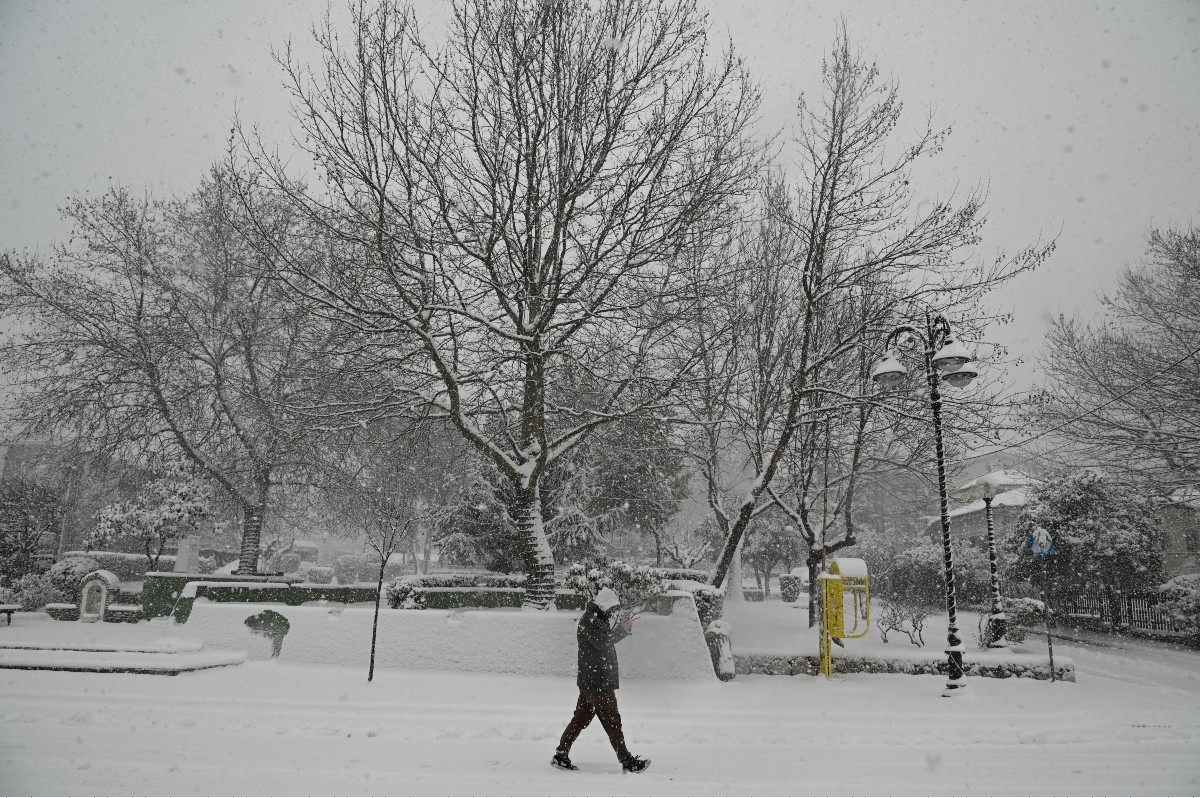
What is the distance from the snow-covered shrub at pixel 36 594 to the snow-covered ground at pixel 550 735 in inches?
467

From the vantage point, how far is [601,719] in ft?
18.8

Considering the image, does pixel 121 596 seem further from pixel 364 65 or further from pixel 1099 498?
pixel 1099 498

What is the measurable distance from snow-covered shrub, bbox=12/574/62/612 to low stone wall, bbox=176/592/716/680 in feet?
37.2

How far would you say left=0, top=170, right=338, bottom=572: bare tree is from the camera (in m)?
18.7

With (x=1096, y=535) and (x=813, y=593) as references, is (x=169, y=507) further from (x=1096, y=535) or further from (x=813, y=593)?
(x=1096, y=535)

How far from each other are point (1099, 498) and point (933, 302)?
1103 cm

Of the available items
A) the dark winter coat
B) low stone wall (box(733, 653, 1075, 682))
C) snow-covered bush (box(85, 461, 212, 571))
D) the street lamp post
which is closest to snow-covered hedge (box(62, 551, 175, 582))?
snow-covered bush (box(85, 461, 212, 571))

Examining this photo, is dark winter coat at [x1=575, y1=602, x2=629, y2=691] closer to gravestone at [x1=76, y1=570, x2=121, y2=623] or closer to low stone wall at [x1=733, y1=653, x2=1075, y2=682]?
low stone wall at [x1=733, y1=653, x2=1075, y2=682]

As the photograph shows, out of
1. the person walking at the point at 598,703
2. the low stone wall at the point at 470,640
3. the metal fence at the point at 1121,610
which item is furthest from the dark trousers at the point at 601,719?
the metal fence at the point at 1121,610

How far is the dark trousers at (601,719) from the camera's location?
568 cm

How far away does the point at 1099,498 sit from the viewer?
19547 millimetres

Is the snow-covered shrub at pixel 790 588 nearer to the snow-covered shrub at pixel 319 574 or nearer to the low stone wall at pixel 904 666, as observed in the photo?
the low stone wall at pixel 904 666

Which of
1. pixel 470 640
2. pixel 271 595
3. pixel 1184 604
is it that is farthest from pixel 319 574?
pixel 1184 604

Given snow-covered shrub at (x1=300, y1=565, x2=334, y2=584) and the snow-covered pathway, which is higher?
the snow-covered pathway
